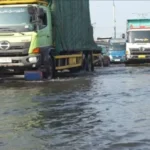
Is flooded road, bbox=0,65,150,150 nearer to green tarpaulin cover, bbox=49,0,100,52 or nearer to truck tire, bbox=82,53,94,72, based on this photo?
green tarpaulin cover, bbox=49,0,100,52

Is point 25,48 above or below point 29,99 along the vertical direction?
above

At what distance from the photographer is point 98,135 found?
6.23m

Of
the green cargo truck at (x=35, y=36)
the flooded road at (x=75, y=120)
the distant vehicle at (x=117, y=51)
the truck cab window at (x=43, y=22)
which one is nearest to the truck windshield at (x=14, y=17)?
the green cargo truck at (x=35, y=36)

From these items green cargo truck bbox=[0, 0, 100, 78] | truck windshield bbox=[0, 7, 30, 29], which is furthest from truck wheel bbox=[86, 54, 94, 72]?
truck windshield bbox=[0, 7, 30, 29]

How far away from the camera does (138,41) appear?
3022 cm

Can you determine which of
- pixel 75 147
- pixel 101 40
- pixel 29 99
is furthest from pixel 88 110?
pixel 101 40

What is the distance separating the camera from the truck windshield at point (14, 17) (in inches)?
568

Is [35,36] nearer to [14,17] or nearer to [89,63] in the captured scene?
[14,17]

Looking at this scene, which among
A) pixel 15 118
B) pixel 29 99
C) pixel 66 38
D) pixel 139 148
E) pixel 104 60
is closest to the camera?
pixel 139 148

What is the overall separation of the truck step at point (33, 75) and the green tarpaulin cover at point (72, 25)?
1.91 metres

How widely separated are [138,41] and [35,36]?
1687cm

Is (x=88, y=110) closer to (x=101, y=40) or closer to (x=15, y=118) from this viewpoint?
(x=15, y=118)

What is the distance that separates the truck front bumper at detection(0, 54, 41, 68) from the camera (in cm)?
1438

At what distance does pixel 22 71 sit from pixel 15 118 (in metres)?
7.35
